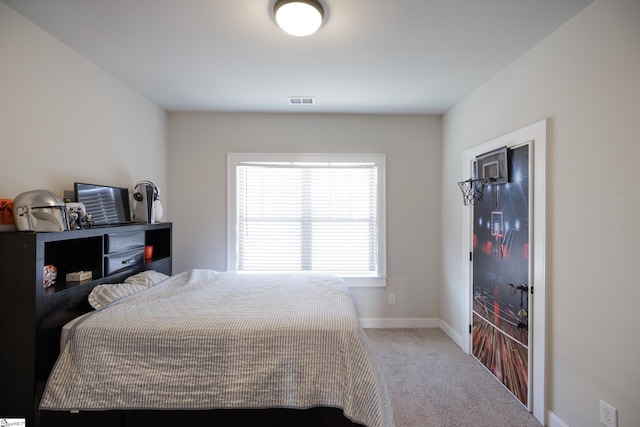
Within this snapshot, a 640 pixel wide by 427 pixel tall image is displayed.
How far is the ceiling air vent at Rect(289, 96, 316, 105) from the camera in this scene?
2.92 metres

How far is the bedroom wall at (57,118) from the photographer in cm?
165

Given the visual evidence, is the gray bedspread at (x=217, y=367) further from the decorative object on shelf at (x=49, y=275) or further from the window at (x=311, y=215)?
the window at (x=311, y=215)

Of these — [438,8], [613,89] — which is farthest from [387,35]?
[613,89]

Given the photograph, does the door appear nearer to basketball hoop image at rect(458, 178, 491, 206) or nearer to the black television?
basketball hoop image at rect(458, 178, 491, 206)

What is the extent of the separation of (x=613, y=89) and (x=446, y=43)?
1002 mm

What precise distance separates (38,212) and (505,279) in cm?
328

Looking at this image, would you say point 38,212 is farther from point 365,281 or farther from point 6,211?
point 365,281

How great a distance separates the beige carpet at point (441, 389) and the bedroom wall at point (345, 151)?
1.99 ft

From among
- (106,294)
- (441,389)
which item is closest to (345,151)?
(441,389)

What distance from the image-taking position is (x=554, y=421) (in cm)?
181

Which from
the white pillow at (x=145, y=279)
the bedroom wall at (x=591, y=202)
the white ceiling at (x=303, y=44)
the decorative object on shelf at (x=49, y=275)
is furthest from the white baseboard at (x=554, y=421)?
the decorative object on shelf at (x=49, y=275)

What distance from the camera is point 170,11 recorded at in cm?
165

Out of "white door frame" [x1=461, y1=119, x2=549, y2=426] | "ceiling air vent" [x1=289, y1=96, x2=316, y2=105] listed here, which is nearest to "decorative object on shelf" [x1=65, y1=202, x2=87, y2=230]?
"ceiling air vent" [x1=289, y1=96, x2=316, y2=105]

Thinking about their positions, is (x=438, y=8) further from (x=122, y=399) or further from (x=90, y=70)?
(x=122, y=399)
